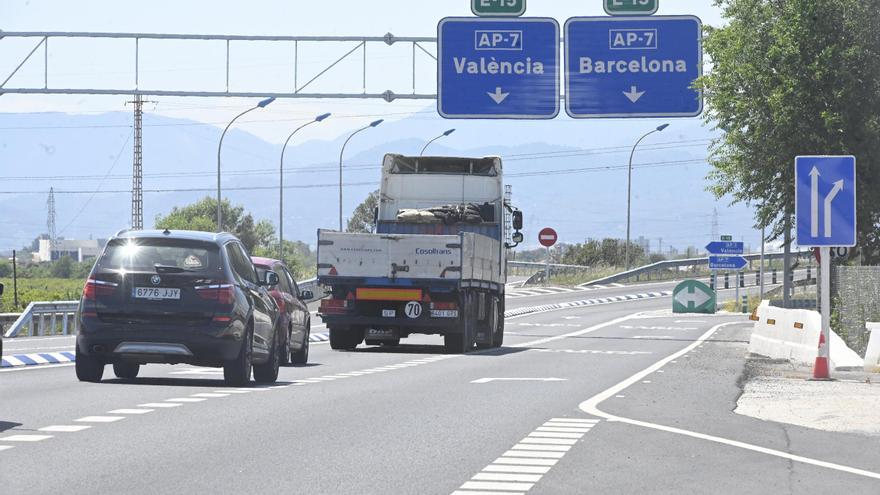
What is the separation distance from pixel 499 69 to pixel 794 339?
12184mm

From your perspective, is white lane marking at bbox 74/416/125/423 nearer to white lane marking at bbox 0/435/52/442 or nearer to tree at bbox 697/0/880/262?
white lane marking at bbox 0/435/52/442

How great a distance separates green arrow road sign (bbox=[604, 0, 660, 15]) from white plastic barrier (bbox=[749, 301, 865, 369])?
7.65 meters

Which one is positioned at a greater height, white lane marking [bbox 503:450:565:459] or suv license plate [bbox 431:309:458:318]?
suv license plate [bbox 431:309:458:318]

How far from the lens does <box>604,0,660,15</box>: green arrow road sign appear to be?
35.8 metres

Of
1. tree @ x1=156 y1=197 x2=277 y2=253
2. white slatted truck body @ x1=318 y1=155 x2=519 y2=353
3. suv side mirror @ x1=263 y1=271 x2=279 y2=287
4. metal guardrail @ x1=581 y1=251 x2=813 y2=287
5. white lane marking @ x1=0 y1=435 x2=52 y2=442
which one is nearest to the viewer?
white lane marking @ x1=0 y1=435 x2=52 y2=442

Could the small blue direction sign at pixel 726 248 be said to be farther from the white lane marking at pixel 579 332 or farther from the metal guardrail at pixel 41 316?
the metal guardrail at pixel 41 316

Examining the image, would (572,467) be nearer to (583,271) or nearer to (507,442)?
(507,442)

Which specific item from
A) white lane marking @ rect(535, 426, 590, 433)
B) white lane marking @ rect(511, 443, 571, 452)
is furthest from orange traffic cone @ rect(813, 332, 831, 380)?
white lane marking @ rect(511, 443, 571, 452)

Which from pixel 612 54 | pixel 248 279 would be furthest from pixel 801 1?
pixel 248 279

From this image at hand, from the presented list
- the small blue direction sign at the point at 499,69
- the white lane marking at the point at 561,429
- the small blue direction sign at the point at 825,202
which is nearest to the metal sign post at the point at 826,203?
the small blue direction sign at the point at 825,202

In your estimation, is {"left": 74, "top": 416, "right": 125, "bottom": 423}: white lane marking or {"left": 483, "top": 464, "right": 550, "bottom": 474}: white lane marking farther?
{"left": 74, "top": 416, "right": 125, "bottom": 423}: white lane marking

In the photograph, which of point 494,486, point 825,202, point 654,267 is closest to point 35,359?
point 825,202

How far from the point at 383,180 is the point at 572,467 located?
22.8 m

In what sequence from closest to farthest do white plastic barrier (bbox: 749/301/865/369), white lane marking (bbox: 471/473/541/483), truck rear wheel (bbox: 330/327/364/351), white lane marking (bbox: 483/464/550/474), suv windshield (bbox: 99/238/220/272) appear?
white lane marking (bbox: 471/473/541/483) < white lane marking (bbox: 483/464/550/474) < suv windshield (bbox: 99/238/220/272) < white plastic barrier (bbox: 749/301/865/369) < truck rear wheel (bbox: 330/327/364/351)
